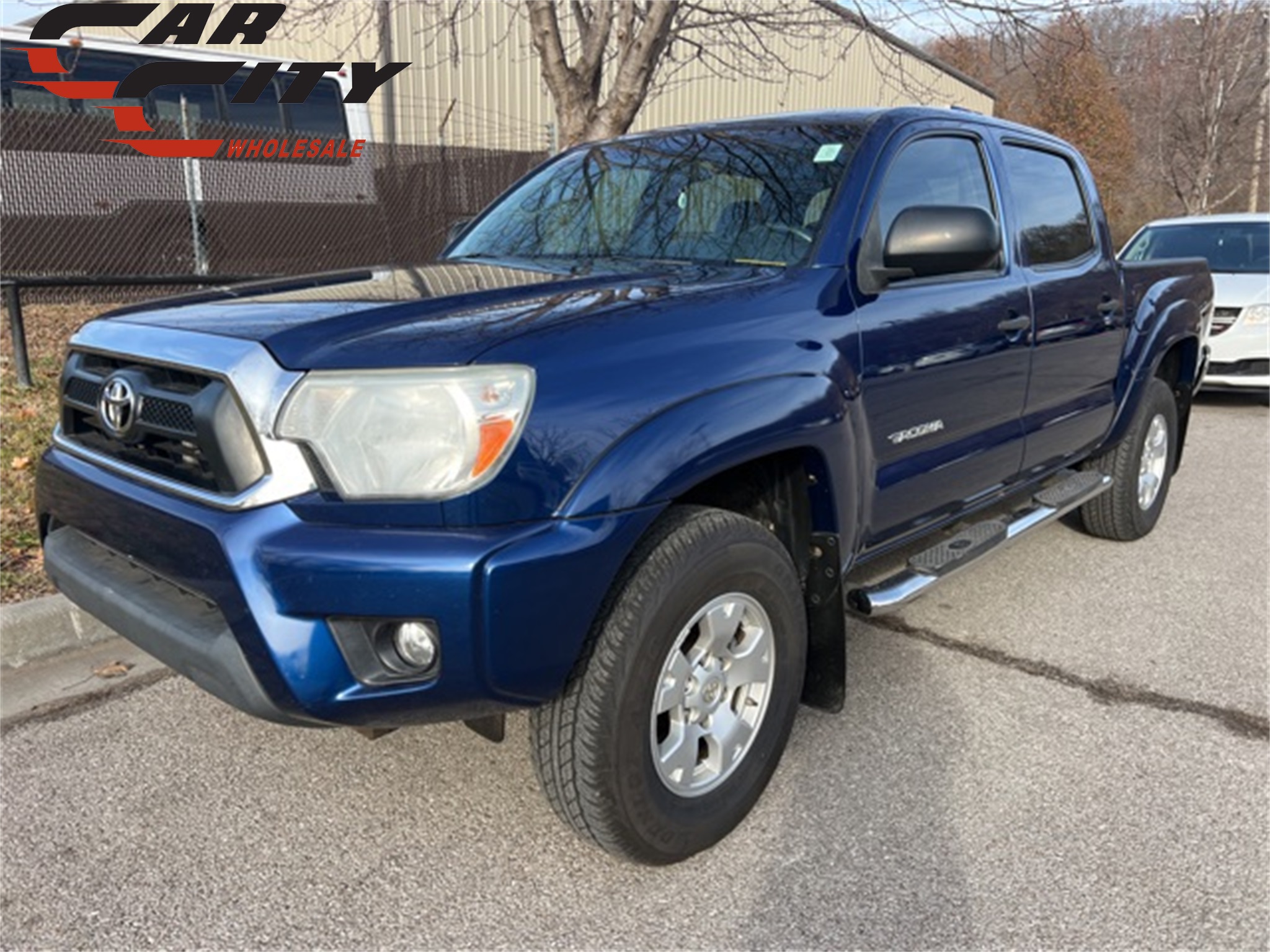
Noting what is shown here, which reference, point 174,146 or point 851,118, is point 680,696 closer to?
point 851,118

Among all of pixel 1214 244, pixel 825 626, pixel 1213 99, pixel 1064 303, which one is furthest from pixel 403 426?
pixel 1213 99

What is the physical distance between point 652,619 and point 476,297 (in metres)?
0.91

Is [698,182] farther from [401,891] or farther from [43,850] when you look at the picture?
[43,850]

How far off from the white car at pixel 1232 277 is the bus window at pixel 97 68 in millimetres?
10262

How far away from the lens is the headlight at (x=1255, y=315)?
Answer: 9039mm

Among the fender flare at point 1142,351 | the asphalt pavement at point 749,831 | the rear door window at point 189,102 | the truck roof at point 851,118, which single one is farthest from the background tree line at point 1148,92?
the rear door window at point 189,102

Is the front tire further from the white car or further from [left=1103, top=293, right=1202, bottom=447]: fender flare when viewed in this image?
the white car

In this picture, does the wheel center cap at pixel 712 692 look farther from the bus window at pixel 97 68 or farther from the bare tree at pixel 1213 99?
the bare tree at pixel 1213 99

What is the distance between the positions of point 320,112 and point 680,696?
11.9 m

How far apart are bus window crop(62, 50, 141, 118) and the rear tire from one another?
1001 centimetres

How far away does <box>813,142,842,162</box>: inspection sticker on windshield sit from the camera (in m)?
3.18

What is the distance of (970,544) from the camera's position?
360 cm

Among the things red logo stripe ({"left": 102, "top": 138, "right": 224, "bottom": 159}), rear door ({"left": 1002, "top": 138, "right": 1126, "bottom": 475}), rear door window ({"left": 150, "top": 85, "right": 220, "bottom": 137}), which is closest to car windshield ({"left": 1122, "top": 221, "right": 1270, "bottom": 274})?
rear door ({"left": 1002, "top": 138, "right": 1126, "bottom": 475})

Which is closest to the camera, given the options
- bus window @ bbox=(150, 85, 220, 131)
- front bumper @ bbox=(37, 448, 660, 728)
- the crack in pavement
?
front bumper @ bbox=(37, 448, 660, 728)
